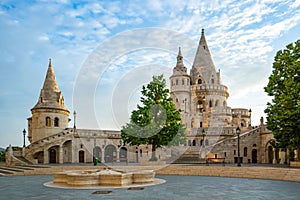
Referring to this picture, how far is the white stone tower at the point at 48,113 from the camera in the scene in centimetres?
4416

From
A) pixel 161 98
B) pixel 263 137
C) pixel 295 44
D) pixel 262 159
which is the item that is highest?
pixel 295 44

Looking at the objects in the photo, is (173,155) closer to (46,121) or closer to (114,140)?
(114,140)

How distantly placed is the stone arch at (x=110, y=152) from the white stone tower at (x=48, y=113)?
294 inches

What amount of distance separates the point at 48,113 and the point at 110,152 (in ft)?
38.5

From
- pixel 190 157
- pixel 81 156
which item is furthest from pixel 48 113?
pixel 190 157

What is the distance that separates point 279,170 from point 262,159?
60.9 ft

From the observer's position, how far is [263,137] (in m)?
40.5

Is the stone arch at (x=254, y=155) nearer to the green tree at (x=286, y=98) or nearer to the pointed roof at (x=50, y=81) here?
the green tree at (x=286, y=98)

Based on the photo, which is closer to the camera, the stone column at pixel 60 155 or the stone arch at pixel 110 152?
the stone column at pixel 60 155

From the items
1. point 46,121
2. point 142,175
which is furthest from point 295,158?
point 46,121

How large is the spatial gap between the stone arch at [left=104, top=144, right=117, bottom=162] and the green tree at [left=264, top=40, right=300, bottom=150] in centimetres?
2764

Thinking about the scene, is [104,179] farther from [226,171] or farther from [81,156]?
[81,156]

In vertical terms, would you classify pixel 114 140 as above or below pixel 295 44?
below

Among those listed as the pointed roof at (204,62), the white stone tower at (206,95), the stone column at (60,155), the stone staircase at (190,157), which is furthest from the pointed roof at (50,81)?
the pointed roof at (204,62)
